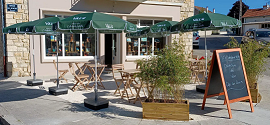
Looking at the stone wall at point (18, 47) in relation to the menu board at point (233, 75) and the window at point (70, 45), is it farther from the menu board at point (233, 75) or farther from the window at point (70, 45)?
the menu board at point (233, 75)

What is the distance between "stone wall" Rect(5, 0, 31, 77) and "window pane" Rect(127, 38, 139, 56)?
15.1 ft

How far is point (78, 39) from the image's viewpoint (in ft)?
35.6

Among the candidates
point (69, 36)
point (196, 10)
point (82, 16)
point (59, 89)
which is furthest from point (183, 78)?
point (196, 10)

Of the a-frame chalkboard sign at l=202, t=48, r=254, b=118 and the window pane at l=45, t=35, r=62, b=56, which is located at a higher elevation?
the window pane at l=45, t=35, r=62, b=56

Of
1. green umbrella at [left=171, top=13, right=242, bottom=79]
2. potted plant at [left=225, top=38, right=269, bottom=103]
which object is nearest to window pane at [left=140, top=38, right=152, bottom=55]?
green umbrella at [left=171, top=13, right=242, bottom=79]

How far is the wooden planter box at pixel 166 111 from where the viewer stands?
15.6 feet

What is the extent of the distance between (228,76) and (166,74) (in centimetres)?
148

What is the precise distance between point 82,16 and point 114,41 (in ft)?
20.5

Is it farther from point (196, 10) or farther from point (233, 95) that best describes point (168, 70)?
point (196, 10)

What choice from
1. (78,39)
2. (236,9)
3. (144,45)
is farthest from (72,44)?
(236,9)

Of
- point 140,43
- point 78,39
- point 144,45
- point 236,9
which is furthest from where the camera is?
point 236,9

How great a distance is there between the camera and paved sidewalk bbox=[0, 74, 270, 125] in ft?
15.8

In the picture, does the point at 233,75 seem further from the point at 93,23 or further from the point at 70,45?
the point at 70,45

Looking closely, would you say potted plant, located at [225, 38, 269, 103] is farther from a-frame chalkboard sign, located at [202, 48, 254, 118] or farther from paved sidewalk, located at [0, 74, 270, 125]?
a-frame chalkboard sign, located at [202, 48, 254, 118]
